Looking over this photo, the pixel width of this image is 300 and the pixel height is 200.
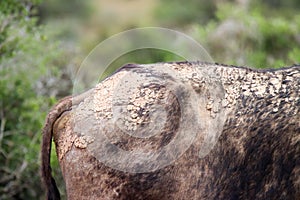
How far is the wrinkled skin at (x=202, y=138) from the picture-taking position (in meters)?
4.09

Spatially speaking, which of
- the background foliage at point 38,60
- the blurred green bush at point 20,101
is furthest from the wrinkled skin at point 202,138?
the blurred green bush at point 20,101

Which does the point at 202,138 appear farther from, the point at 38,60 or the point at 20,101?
the point at 20,101

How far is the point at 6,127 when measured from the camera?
327 inches

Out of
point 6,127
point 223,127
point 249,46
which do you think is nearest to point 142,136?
point 223,127

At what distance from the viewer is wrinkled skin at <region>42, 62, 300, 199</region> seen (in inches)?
161

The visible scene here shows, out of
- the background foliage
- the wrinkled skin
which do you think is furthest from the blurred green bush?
the wrinkled skin

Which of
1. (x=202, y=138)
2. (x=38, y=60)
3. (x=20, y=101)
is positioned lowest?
(x=202, y=138)

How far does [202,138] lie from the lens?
4.15m

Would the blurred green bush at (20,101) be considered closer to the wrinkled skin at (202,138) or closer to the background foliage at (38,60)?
the background foliage at (38,60)

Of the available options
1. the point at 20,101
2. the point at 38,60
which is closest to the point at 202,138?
the point at 38,60

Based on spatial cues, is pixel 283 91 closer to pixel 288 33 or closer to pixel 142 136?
pixel 142 136

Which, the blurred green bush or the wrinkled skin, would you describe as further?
the blurred green bush

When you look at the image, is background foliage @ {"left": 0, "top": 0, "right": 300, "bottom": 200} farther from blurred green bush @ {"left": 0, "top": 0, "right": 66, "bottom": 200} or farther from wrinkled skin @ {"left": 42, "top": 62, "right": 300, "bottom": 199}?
wrinkled skin @ {"left": 42, "top": 62, "right": 300, "bottom": 199}

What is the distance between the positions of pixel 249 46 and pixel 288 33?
834 millimetres
